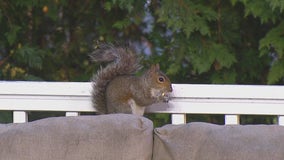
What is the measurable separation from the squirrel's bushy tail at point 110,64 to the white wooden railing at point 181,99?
0.04 m

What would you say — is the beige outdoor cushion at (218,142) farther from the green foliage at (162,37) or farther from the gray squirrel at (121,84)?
the green foliage at (162,37)

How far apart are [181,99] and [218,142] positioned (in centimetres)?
40

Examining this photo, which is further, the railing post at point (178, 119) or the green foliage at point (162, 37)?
the green foliage at point (162, 37)

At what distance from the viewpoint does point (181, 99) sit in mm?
2602

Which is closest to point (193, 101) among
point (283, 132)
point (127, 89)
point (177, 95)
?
point (177, 95)

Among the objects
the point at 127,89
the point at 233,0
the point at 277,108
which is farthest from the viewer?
the point at 233,0

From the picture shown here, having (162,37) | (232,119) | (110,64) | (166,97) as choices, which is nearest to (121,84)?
(110,64)

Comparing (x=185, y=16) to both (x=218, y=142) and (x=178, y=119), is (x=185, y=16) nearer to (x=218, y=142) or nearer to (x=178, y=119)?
(x=178, y=119)

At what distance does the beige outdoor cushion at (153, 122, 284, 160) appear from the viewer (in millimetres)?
2182

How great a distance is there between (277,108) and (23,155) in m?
0.89

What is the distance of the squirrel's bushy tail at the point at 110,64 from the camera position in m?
2.68

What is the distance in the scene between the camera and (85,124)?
232cm

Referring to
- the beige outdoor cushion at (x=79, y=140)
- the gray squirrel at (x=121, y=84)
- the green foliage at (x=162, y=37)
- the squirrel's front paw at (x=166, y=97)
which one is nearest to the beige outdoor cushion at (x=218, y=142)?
the beige outdoor cushion at (x=79, y=140)

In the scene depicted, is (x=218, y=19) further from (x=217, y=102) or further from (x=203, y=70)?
(x=217, y=102)
